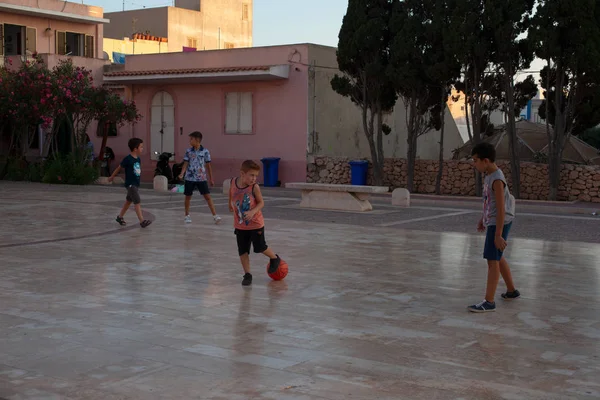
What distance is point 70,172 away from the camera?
26.2 metres

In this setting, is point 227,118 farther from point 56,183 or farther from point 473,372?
point 473,372

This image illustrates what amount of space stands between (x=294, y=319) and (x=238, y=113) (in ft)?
71.9

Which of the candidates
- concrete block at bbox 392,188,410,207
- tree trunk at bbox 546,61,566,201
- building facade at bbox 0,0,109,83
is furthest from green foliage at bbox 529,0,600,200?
building facade at bbox 0,0,109,83

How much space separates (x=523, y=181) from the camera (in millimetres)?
22922

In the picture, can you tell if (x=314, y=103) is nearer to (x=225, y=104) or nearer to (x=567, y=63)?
(x=225, y=104)

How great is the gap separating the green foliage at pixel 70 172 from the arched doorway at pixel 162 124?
3.89 meters

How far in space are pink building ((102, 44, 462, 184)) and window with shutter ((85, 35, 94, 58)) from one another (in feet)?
15.8

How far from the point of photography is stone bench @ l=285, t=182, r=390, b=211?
59.0 ft

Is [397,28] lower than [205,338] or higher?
higher

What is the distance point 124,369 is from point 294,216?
37.5ft

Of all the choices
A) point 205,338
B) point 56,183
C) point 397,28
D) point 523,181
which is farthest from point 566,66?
point 205,338

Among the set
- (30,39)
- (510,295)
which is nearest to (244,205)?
(510,295)

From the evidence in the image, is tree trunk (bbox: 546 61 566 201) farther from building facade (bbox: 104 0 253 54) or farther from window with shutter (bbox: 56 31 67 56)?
building facade (bbox: 104 0 253 54)

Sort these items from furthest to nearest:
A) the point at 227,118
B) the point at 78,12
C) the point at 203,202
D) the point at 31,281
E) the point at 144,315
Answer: the point at 78,12, the point at 227,118, the point at 203,202, the point at 31,281, the point at 144,315
